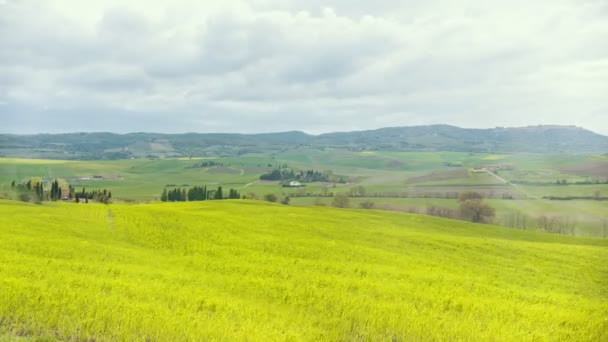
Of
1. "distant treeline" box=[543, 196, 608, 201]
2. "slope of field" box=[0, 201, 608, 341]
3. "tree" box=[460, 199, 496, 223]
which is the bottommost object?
"tree" box=[460, 199, 496, 223]

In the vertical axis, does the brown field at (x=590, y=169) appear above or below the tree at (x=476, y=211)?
above

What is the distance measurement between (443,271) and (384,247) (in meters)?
9.55

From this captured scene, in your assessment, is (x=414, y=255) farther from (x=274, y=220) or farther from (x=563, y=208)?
(x=563, y=208)

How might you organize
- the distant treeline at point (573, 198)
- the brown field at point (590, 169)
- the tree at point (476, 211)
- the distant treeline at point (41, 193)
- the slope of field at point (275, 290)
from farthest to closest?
1. the brown field at point (590, 169)
2. the distant treeline at point (573, 198)
3. the tree at point (476, 211)
4. the distant treeline at point (41, 193)
5. the slope of field at point (275, 290)

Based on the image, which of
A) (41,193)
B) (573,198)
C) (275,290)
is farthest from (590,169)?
(275,290)

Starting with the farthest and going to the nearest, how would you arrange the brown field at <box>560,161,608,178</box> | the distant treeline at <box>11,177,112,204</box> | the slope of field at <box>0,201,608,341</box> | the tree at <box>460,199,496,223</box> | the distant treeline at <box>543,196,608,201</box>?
the brown field at <box>560,161,608,178</box>
the distant treeline at <box>543,196,608,201</box>
the tree at <box>460,199,496,223</box>
the distant treeline at <box>11,177,112,204</box>
the slope of field at <box>0,201,608,341</box>

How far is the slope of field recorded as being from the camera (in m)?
13.5

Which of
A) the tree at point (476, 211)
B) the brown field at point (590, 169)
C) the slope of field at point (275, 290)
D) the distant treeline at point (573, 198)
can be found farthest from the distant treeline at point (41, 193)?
the brown field at point (590, 169)

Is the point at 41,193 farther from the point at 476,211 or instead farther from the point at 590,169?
Result: the point at 590,169

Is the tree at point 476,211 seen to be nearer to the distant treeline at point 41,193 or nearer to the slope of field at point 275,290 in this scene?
the slope of field at point 275,290

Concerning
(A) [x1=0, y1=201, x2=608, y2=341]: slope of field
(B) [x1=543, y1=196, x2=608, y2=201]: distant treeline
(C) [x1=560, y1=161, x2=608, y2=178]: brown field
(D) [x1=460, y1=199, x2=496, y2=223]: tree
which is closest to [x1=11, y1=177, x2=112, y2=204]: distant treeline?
(A) [x1=0, y1=201, x2=608, y2=341]: slope of field

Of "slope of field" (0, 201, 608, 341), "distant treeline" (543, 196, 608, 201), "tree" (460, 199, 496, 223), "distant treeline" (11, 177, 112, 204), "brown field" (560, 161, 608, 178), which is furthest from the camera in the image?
"brown field" (560, 161, 608, 178)

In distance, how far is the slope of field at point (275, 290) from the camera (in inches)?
532

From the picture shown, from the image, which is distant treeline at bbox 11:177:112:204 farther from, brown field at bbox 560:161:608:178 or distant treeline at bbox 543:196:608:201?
brown field at bbox 560:161:608:178
